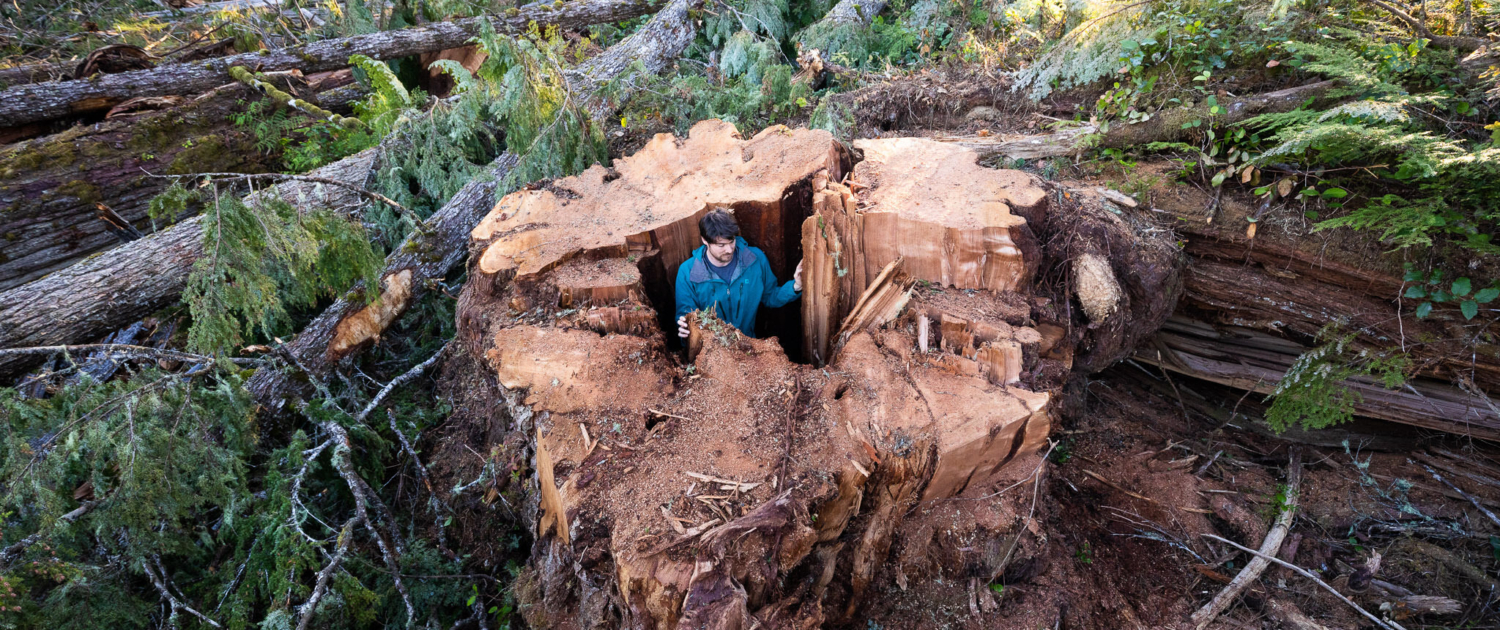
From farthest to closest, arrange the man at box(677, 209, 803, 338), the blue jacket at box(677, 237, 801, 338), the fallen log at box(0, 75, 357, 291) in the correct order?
1. the fallen log at box(0, 75, 357, 291)
2. the blue jacket at box(677, 237, 801, 338)
3. the man at box(677, 209, 803, 338)

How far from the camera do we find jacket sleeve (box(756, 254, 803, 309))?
3740mm

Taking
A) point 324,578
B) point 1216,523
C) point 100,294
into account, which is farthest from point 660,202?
point 100,294

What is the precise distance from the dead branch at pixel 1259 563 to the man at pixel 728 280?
2624 millimetres

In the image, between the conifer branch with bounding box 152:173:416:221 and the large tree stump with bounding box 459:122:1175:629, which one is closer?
the large tree stump with bounding box 459:122:1175:629

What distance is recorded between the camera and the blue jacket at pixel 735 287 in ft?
11.6

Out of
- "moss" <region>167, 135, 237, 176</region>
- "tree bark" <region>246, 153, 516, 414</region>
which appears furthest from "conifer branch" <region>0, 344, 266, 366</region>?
"moss" <region>167, 135, 237, 176</region>

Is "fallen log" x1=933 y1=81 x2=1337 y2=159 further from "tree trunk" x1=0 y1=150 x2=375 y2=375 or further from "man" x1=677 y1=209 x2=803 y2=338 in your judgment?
"tree trunk" x1=0 y1=150 x2=375 y2=375

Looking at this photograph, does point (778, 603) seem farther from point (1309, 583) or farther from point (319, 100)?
point (319, 100)

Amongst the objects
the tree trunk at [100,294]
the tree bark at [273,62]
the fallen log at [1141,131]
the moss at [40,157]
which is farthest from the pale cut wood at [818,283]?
the moss at [40,157]

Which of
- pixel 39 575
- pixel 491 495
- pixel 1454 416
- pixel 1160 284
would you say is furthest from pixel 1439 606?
pixel 39 575

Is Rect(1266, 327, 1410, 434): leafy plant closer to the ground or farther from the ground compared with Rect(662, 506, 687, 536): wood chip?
closer to the ground

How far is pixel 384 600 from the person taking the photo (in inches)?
116

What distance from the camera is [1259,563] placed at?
315 cm

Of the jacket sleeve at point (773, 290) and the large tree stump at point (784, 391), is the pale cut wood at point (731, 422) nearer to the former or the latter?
the large tree stump at point (784, 391)
